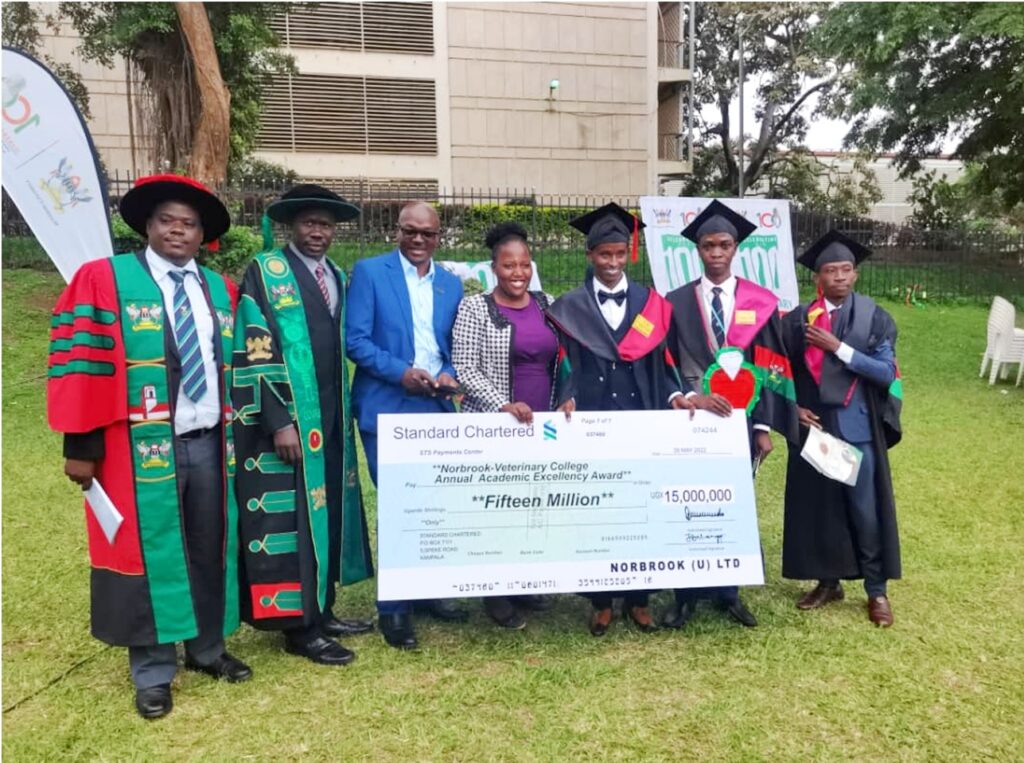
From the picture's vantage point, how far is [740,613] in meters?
4.07

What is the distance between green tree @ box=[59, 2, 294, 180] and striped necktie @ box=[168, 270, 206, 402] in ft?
33.9

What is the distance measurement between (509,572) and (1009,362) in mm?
10380

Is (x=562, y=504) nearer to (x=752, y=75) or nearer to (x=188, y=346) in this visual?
(x=188, y=346)

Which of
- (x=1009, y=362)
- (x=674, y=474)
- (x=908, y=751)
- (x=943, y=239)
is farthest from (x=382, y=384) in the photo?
(x=943, y=239)

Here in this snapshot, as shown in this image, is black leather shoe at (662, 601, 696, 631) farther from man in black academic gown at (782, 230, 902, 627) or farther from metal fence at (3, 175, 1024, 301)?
metal fence at (3, 175, 1024, 301)

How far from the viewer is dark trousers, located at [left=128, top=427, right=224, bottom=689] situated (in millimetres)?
3293

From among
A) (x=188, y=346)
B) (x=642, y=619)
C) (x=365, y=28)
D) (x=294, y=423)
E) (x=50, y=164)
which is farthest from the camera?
(x=365, y=28)

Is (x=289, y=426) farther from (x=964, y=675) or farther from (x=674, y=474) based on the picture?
(x=964, y=675)

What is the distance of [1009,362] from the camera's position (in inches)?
442

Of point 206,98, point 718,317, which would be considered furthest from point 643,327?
point 206,98

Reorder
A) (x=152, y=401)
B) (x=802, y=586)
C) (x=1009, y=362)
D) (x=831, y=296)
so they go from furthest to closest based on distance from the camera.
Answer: (x=1009, y=362)
(x=802, y=586)
(x=831, y=296)
(x=152, y=401)

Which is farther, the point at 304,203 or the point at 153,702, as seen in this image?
the point at 304,203

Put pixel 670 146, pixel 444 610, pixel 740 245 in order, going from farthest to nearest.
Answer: pixel 670 146
pixel 740 245
pixel 444 610

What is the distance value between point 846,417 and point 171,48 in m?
12.8
